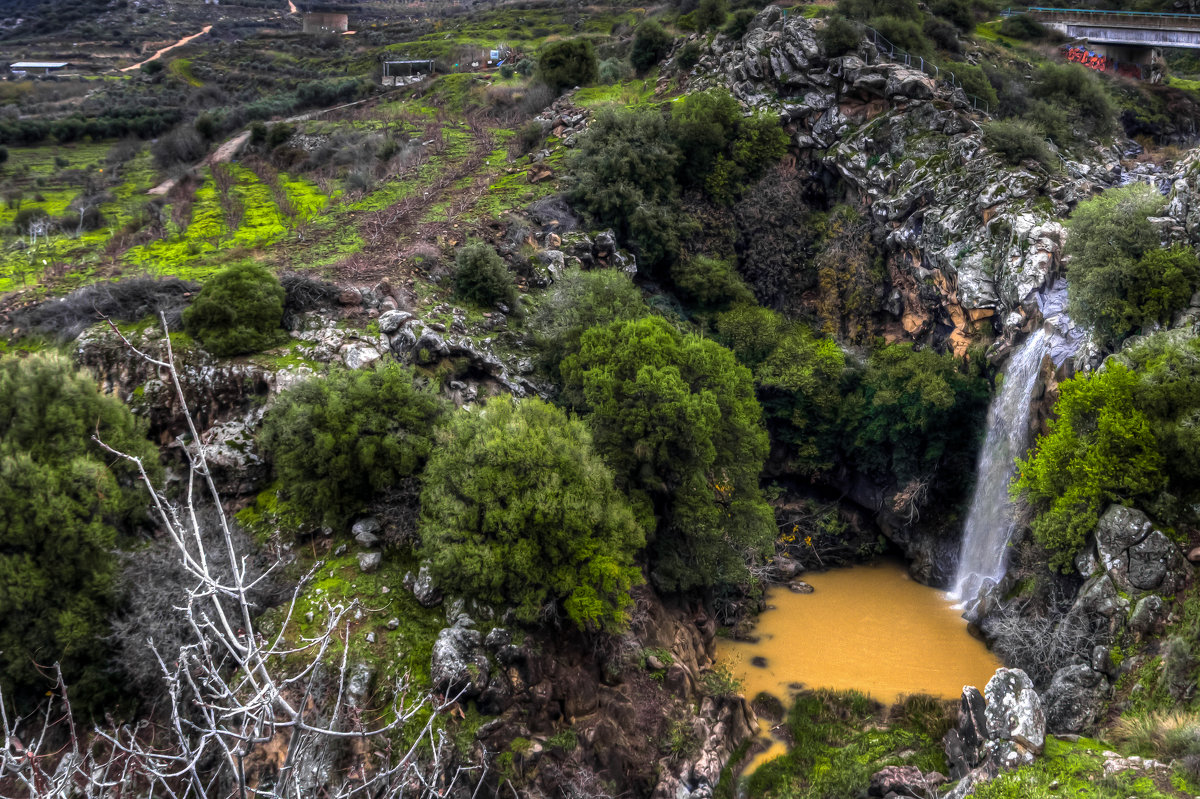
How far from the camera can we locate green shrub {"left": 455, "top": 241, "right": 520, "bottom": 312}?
2956cm

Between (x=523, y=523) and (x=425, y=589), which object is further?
(x=425, y=589)

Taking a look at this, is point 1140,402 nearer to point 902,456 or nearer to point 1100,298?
point 1100,298

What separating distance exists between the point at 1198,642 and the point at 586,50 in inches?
1843

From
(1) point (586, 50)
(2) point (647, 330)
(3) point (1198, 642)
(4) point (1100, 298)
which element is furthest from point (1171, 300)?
(1) point (586, 50)

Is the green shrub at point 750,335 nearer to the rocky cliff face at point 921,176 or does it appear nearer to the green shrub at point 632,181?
the green shrub at point 632,181

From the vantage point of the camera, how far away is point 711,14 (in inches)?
1913

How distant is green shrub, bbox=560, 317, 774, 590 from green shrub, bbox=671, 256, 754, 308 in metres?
9.66

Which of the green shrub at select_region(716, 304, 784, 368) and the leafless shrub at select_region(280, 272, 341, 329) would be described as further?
the green shrub at select_region(716, 304, 784, 368)

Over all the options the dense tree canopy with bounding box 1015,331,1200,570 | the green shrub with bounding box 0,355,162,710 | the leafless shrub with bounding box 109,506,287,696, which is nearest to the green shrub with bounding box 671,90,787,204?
the dense tree canopy with bounding box 1015,331,1200,570

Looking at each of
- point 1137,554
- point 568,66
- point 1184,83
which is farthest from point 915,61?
point 1137,554

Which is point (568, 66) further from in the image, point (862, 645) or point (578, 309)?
point (862, 645)

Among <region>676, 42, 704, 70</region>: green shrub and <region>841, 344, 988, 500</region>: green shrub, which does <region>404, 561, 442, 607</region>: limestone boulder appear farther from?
<region>676, 42, 704, 70</region>: green shrub

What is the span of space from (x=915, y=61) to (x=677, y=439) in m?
30.1

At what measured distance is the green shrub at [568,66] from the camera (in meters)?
49.8
